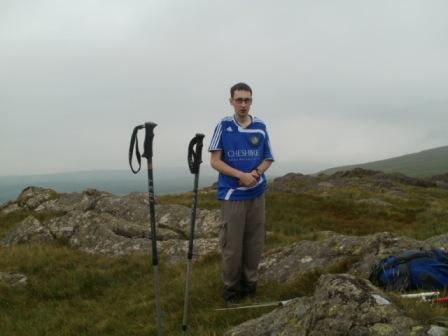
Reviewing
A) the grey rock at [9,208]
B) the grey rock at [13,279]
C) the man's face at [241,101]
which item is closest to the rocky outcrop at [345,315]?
the man's face at [241,101]

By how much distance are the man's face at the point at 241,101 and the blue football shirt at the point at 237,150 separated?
31cm

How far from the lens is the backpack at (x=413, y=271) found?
23.7 feet

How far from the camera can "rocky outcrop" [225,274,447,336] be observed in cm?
445

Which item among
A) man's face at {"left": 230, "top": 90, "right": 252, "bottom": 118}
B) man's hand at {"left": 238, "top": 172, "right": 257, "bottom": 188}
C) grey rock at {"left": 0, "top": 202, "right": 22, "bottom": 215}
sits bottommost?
grey rock at {"left": 0, "top": 202, "right": 22, "bottom": 215}

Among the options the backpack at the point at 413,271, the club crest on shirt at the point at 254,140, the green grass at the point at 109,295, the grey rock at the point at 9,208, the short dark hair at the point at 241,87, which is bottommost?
the green grass at the point at 109,295

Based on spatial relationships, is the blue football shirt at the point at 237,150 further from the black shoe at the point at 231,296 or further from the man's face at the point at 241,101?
the black shoe at the point at 231,296

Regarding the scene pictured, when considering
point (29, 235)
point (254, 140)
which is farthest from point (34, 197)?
point (254, 140)

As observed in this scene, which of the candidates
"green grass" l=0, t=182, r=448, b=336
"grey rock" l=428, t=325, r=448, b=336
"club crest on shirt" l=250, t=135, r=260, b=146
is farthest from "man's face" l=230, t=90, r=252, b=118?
"grey rock" l=428, t=325, r=448, b=336

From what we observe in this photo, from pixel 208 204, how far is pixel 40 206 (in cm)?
1044

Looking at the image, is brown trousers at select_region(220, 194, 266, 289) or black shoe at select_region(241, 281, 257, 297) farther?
black shoe at select_region(241, 281, 257, 297)

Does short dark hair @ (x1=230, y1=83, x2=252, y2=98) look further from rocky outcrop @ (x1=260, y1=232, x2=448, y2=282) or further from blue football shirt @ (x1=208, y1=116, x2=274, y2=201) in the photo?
rocky outcrop @ (x1=260, y1=232, x2=448, y2=282)

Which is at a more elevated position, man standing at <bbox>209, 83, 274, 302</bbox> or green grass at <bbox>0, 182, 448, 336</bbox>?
man standing at <bbox>209, 83, 274, 302</bbox>

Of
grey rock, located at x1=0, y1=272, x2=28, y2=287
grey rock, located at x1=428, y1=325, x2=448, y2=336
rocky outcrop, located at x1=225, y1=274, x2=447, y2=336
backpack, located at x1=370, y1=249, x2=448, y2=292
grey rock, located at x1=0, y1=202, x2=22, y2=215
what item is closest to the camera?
grey rock, located at x1=428, y1=325, x2=448, y2=336

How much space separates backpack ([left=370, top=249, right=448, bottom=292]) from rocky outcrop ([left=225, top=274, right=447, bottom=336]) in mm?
2542
